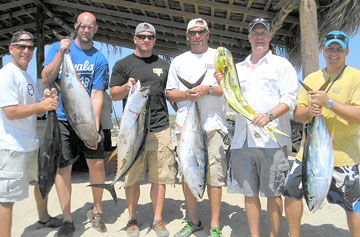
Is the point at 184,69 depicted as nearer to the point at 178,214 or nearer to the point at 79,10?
the point at 178,214

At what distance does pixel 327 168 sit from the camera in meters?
2.12

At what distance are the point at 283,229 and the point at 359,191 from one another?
1.26 metres

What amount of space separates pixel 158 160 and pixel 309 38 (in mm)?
2608

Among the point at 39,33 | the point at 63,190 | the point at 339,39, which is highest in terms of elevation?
the point at 39,33

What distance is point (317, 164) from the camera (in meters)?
2.15

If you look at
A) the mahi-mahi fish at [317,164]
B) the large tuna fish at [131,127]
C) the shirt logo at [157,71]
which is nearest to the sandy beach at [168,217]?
the large tuna fish at [131,127]

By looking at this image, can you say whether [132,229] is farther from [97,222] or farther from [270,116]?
[270,116]

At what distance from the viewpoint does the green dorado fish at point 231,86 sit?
2.36 metres

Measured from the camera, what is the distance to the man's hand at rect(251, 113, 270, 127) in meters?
2.29

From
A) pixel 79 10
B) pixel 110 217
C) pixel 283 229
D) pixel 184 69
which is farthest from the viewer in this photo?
pixel 79 10

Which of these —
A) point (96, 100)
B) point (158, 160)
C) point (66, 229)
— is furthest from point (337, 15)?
point (66, 229)

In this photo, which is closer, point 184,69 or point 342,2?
point 184,69

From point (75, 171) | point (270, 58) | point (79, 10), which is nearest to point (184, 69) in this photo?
point (270, 58)

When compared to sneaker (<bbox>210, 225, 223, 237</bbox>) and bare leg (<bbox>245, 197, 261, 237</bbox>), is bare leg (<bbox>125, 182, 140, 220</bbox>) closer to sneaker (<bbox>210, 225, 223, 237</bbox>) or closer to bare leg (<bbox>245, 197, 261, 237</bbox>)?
sneaker (<bbox>210, 225, 223, 237</bbox>)
